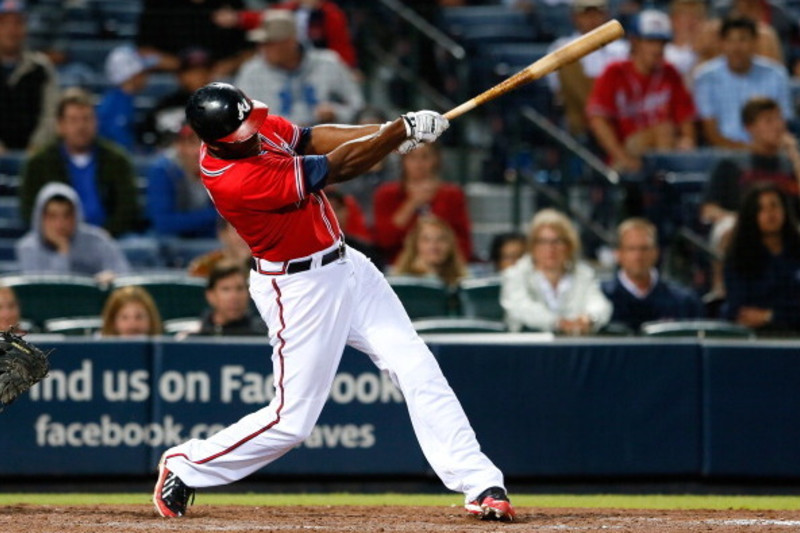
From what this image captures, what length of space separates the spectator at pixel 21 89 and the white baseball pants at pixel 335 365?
4863 millimetres

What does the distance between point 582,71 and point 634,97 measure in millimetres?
574

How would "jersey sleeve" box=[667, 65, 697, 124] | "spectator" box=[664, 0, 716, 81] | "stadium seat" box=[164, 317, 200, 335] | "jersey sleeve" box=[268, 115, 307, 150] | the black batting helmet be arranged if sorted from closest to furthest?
the black batting helmet, "jersey sleeve" box=[268, 115, 307, 150], "stadium seat" box=[164, 317, 200, 335], "jersey sleeve" box=[667, 65, 697, 124], "spectator" box=[664, 0, 716, 81]

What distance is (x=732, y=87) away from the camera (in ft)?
34.8

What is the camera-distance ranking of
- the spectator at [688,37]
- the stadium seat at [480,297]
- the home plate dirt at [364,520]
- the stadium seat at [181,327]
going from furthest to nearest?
the spectator at [688,37], the stadium seat at [480,297], the stadium seat at [181,327], the home plate dirt at [364,520]

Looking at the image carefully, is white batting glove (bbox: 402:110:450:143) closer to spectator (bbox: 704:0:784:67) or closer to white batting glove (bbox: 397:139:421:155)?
white batting glove (bbox: 397:139:421:155)

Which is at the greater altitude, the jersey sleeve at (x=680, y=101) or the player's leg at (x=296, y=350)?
the jersey sleeve at (x=680, y=101)

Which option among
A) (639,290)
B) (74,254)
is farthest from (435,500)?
(74,254)

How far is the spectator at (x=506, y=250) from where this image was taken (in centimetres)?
929

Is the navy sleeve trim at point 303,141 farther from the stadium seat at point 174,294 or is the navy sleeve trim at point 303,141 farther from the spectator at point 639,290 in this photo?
the spectator at point 639,290

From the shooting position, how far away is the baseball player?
18.5ft

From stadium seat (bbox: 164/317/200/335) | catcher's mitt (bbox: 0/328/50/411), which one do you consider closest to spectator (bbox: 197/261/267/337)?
stadium seat (bbox: 164/317/200/335)

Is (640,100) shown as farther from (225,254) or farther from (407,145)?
(407,145)

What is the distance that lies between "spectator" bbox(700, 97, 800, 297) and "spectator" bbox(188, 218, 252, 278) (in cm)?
292

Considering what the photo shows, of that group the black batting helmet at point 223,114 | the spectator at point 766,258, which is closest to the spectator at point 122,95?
the spectator at point 766,258
